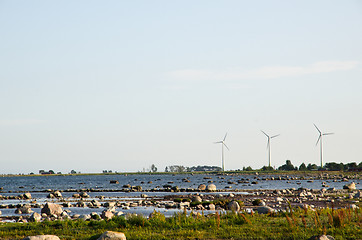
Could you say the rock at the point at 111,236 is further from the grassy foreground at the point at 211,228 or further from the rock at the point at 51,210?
the rock at the point at 51,210

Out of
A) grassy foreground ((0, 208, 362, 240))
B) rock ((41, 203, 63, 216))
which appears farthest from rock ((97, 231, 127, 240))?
rock ((41, 203, 63, 216))

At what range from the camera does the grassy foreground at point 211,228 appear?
21656mm

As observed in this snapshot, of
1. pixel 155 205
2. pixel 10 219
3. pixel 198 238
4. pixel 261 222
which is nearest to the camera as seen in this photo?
pixel 198 238

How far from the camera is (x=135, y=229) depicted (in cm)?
2386

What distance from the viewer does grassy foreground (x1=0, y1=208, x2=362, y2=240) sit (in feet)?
71.1

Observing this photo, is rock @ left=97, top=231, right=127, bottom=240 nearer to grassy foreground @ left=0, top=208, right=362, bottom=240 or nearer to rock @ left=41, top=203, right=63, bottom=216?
grassy foreground @ left=0, top=208, right=362, bottom=240

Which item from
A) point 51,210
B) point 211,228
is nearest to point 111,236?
point 211,228

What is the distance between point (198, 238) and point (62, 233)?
22.9 feet

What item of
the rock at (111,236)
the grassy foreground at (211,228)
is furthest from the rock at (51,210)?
the rock at (111,236)

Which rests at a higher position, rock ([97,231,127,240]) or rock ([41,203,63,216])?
rock ([97,231,127,240])

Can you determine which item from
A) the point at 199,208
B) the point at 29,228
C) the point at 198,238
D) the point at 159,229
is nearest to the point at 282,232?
the point at 198,238

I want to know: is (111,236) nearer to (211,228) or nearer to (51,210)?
(211,228)

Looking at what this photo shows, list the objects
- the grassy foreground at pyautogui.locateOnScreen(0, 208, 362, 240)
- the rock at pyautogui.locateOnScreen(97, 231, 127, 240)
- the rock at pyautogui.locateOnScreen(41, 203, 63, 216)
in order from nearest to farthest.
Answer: the rock at pyautogui.locateOnScreen(97, 231, 127, 240) → the grassy foreground at pyautogui.locateOnScreen(0, 208, 362, 240) → the rock at pyautogui.locateOnScreen(41, 203, 63, 216)

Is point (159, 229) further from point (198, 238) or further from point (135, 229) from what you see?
point (198, 238)
